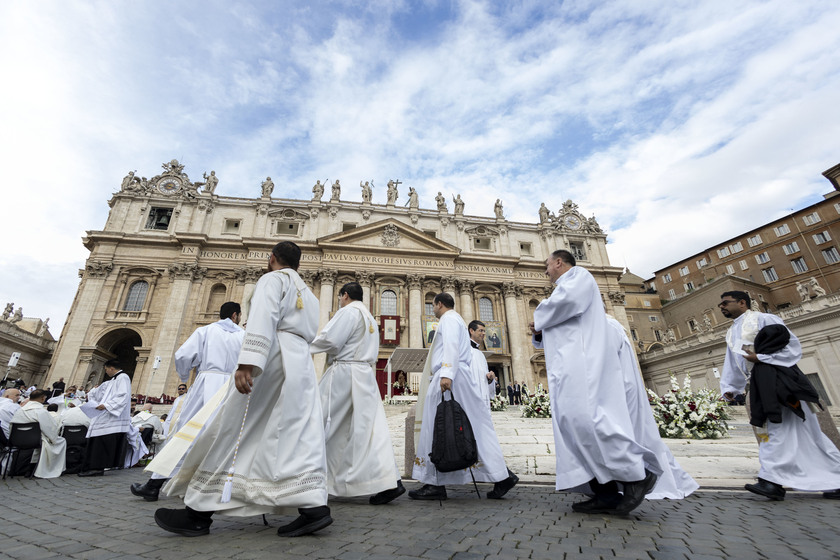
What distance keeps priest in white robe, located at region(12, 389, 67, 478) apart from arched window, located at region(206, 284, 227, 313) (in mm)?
22151

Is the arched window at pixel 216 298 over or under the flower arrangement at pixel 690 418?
over

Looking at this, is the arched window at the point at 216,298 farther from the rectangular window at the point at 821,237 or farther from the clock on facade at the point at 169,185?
the rectangular window at the point at 821,237

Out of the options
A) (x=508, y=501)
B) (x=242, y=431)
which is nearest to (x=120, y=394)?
(x=242, y=431)

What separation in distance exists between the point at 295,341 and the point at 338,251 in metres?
27.3

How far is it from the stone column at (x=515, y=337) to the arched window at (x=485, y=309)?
1298 mm

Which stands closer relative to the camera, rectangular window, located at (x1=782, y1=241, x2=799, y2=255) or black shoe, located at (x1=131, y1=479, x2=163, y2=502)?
black shoe, located at (x1=131, y1=479, x2=163, y2=502)

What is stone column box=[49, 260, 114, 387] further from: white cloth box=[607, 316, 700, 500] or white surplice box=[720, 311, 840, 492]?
white surplice box=[720, 311, 840, 492]

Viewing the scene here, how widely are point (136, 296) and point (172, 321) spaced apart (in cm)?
427

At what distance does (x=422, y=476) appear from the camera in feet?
14.3

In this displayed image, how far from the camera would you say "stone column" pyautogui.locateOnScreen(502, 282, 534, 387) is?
28.5 m

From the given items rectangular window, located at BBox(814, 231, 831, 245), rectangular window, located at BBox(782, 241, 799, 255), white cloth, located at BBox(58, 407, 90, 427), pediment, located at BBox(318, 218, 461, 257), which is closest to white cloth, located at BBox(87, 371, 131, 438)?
white cloth, located at BBox(58, 407, 90, 427)

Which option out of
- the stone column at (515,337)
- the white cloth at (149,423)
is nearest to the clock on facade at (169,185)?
the white cloth at (149,423)

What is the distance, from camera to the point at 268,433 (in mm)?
3064

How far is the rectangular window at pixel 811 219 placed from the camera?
37.2m
